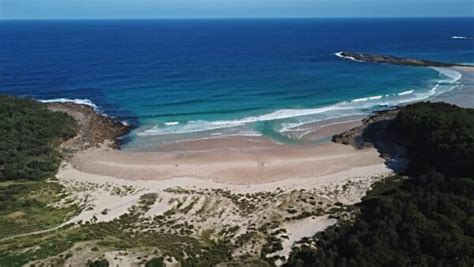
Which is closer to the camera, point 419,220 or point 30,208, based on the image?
point 419,220

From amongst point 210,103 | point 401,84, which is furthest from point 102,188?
point 401,84

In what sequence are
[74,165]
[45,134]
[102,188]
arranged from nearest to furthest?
[102,188], [74,165], [45,134]

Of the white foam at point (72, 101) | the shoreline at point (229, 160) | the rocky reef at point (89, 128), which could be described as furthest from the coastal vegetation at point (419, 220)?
the white foam at point (72, 101)

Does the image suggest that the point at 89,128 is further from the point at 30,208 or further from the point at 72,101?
the point at 30,208

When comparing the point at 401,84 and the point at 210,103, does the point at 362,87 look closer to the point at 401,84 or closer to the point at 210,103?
the point at 401,84

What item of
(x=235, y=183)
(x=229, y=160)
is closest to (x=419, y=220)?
(x=235, y=183)

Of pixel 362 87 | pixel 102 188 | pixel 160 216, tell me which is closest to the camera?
pixel 160 216

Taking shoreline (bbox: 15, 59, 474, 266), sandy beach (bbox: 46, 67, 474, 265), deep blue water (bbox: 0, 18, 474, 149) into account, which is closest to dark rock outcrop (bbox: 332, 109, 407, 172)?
shoreline (bbox: 15, 59, 474, 266)
